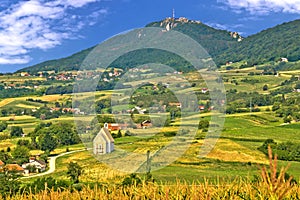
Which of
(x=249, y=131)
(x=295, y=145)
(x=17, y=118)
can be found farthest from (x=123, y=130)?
(x=17, y=118)

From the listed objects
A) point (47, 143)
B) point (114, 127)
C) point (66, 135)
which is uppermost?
point (114, 127)

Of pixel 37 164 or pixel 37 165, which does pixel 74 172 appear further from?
pixel 37 164

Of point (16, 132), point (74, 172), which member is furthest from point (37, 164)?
point (16, 132)

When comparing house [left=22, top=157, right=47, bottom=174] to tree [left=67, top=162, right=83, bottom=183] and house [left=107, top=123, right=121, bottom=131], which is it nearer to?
tree [left=67, top=162, right=83, bottom=183]

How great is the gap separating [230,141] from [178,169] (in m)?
12.3

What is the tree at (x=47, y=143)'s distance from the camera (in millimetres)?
67688

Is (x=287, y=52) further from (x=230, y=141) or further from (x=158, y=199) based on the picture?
(x=158, y=199)

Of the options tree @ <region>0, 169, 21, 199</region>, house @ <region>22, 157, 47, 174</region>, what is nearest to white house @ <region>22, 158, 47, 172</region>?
house @ <region>22, 157, 47, 174</region>

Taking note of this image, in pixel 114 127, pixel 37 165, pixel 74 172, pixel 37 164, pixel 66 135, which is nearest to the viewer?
pixel 74 172

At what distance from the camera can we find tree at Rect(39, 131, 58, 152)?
67.7m

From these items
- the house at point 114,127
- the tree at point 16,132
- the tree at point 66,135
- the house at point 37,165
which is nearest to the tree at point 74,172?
the house at point 37,165

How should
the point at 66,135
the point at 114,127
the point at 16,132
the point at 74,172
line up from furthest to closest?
the point at 16,132 → the point at 66,135 → the point at 114,127 → the point at 74,172

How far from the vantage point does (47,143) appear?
225 ft

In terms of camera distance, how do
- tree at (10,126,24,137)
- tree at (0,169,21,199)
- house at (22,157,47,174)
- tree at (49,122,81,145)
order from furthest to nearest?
tree at (10,126,24,137), tree at (49,122,81,145), house at (22,157,47,174), tree at (0,169,21,199)
